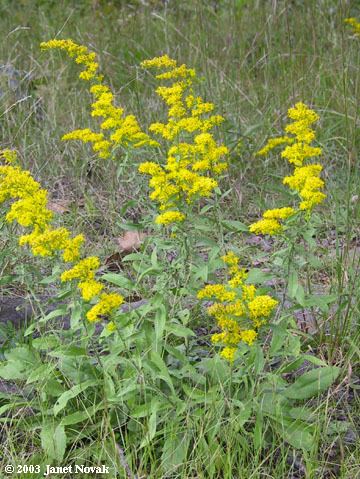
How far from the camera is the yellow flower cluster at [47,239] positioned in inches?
72.5

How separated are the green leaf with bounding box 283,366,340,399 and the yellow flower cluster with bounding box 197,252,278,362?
9.6 inches

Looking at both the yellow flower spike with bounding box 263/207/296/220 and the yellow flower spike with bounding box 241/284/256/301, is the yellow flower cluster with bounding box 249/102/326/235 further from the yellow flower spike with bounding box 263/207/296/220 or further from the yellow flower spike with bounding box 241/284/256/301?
the yellow flower spike with bounding box 241/284/256/301

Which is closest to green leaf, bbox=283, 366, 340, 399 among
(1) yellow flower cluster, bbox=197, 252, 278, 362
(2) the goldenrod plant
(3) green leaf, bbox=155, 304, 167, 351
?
(2) the goldenrod plant

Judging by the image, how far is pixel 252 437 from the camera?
203 cm

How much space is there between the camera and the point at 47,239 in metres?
1.95

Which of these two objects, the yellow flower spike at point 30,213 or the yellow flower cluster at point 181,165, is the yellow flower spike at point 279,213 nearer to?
the yellow flower cluster at point 181,165

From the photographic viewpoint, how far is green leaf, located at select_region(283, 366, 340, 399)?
2.07 metres

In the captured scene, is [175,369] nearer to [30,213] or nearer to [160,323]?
[160,323]

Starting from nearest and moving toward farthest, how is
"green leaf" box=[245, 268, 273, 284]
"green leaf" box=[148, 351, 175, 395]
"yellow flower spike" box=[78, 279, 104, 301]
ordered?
"yellow flower spike" box=[78, 279, 104, 301]
"green leaf" box=[148, 351, 175, 395]
"green leaf" box=[245, 268, 273, 284]

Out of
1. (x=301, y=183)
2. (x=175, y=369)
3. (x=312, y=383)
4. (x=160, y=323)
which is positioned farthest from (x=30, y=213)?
(x=312, y=383)

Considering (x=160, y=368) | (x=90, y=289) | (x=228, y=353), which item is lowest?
(x=160, y=368)

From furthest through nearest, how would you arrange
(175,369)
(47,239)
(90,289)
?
(175,369)
(47,239)
(90,289)

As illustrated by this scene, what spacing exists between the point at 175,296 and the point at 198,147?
0.47 metres

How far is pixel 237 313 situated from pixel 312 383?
1.21 feet
